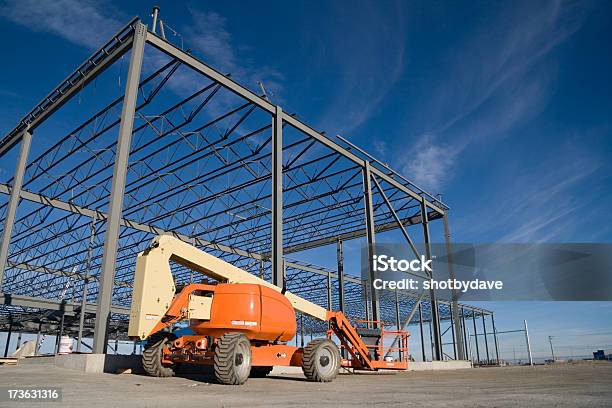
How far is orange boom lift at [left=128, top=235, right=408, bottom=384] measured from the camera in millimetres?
8942

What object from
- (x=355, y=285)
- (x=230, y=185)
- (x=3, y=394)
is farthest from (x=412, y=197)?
(x=3, y=394)

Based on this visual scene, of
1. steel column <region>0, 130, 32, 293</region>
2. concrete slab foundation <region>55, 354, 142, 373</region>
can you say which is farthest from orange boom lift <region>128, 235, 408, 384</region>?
steel column <region>0, 130, 32, 293</region>

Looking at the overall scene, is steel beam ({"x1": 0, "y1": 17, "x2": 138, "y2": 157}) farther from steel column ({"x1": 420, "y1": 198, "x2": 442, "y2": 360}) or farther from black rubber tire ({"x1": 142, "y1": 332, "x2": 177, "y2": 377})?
steel column ({"x1": 420, "y1": 198, "x2": 442, "y2": 360})

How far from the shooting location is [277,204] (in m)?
17.1

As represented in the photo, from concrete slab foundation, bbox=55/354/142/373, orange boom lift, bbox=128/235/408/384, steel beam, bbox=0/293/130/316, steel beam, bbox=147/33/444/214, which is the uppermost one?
steel beam, bbox=147/33/444/214

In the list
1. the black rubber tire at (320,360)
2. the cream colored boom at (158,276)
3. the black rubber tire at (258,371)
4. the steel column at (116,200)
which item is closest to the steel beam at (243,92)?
the steel column at (116,200)

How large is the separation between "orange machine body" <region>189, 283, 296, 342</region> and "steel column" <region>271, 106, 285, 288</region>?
17.3 ft

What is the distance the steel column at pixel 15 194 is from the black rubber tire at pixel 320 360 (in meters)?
15.8

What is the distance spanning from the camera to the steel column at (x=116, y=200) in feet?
36.4

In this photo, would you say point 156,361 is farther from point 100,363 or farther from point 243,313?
point 243,313

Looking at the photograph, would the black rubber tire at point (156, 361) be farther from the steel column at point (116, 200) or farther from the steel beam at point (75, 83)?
the steel beam at point (75, 83)

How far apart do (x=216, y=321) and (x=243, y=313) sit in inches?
23.5

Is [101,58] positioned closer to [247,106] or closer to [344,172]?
[247,106]

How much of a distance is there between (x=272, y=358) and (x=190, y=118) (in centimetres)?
1202
